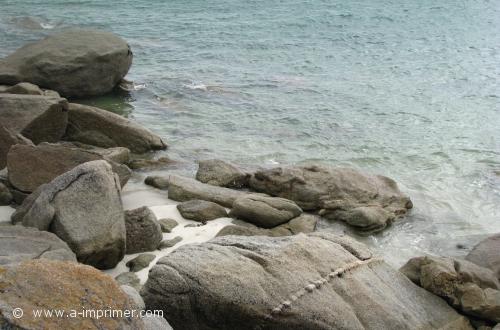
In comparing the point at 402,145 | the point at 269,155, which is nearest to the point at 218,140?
the point at 269,155

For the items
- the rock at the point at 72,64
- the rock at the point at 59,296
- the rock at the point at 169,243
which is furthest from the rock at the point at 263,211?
the rock at the point at 72,64

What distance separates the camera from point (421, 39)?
30.6m

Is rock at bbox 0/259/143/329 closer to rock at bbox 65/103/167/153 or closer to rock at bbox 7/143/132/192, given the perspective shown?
rock at bbox 7/143/132/192

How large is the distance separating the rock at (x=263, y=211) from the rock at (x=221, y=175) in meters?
1.62

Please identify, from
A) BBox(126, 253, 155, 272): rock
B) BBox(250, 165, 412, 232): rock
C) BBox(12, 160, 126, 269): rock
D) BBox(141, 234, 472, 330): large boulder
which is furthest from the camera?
BBox(250, 165, 412, 232): rock

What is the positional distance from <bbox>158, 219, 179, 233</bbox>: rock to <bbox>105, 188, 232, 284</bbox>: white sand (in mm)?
53

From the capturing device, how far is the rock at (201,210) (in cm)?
937

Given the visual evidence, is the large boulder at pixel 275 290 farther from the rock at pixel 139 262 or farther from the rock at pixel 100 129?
the rock at pixel 100 129

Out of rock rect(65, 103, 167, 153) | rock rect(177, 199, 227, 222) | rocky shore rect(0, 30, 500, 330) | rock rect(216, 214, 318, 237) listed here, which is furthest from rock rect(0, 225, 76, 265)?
rock rect(65, 103, 167, 153)

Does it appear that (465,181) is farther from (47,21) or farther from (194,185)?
(47,21)

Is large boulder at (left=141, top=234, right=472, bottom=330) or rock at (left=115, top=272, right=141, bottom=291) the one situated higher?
large boulder at (left=141, top=234, right=472, bottom=330)

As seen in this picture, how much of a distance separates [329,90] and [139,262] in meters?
13.9

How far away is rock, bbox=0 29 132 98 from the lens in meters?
16.2

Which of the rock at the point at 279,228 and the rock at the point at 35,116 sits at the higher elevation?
the rock at the point at 35,116
